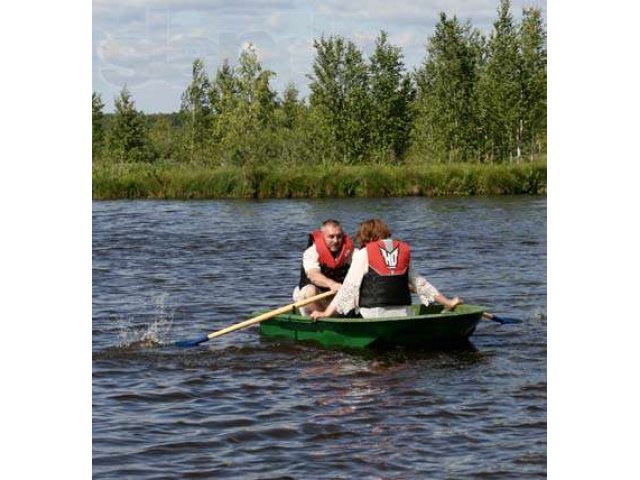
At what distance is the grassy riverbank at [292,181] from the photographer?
27266 millimetres

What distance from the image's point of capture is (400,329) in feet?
27.6

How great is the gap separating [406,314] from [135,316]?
3.40 m

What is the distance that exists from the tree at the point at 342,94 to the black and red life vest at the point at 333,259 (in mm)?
25373

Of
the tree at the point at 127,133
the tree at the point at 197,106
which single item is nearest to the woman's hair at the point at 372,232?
the tree at the point at 127,133

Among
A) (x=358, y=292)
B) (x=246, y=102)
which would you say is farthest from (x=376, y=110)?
(x=358, y=292)

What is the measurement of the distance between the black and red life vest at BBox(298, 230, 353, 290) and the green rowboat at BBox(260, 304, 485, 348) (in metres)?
0.42

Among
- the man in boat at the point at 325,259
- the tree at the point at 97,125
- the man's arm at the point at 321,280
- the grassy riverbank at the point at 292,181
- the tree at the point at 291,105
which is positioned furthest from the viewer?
the tree at the point at 291,105

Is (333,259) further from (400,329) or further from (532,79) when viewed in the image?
(532,79)

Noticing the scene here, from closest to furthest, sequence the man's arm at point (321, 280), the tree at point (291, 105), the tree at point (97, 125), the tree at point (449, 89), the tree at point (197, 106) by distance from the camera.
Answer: the man's arm at point (321, 280) → the tree at point (449, 89) → the tree at point (97, 125) → the tree at point (291, 105) → the tree at point (197, 106)

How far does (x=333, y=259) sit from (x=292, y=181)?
19386mm

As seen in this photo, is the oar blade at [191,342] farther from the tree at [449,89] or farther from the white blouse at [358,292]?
the tree at [449,89]
